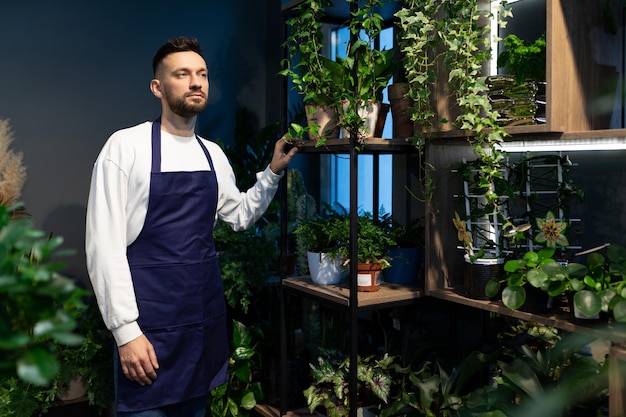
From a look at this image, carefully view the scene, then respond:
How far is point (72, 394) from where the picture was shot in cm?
302

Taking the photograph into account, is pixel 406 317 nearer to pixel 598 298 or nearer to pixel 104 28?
pixel 598 298

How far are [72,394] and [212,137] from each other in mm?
1631

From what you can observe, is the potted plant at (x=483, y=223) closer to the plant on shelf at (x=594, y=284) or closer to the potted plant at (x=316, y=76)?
the plant on shelf at (x=594, y=284)

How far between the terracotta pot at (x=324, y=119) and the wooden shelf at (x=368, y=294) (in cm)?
60

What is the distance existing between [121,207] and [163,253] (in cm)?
23

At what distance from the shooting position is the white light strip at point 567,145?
5.79 ft

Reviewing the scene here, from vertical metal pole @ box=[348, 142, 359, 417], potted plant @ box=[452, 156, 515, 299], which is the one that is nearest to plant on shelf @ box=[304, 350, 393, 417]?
vertical metal pole @ box=[348, 142, 359, 417]

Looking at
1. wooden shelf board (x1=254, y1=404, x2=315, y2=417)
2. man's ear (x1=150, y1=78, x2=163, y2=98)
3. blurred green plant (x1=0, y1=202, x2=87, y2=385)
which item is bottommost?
wooden shelf board (x1=254, y1=404, x2=315, y2=417)

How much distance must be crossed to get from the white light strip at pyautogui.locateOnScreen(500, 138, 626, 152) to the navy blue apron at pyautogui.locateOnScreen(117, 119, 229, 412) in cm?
114

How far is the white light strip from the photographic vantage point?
1766 mm

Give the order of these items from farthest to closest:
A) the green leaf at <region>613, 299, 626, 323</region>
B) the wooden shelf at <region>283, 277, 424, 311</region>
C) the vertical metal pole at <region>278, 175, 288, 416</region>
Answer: the vertical metal pole at <region>278, 175, 288, 416</region> < the wooden shelf at <region>283, 277, 424, 311</region> < the green leaf at <region>613, 299, 626, 323</region>

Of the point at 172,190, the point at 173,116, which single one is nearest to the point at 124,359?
the point at 172,190

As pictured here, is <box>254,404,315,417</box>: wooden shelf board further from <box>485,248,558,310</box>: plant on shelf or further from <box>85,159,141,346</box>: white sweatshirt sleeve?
<box>485,248,558,310</box>: plant on shelf

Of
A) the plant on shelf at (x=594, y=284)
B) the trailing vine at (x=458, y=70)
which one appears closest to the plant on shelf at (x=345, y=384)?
the trailing vine at (x=458, y=70)
